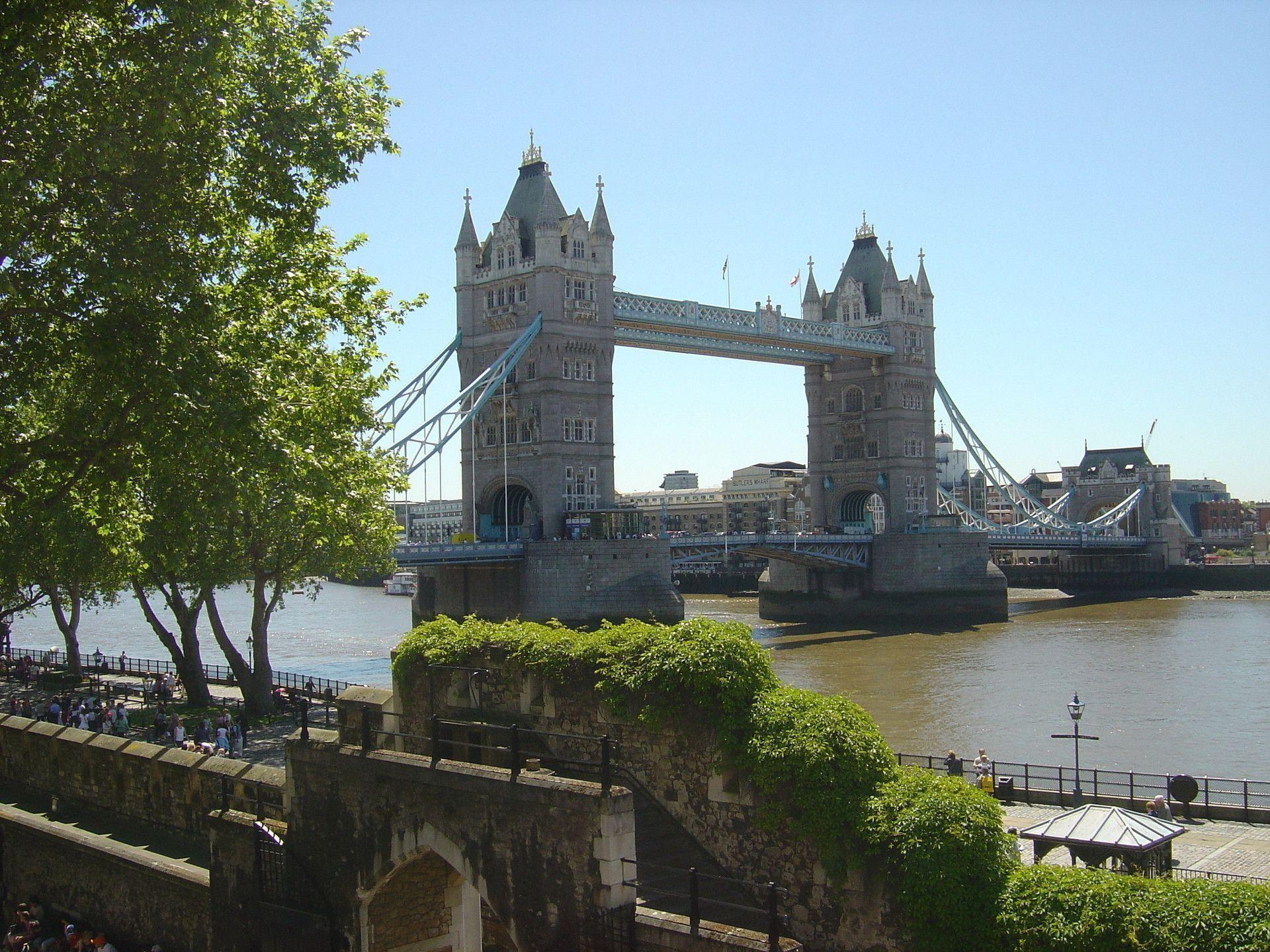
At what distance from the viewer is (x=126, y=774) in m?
20.8

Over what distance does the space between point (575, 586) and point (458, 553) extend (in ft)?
19.8

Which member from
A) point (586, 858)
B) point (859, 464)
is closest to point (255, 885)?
point (586, 858)

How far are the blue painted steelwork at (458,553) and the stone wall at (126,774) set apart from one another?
29.8m

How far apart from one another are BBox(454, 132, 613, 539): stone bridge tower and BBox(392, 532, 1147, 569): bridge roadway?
484cm

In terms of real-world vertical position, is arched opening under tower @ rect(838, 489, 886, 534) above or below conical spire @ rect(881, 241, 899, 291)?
below

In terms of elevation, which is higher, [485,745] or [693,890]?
[485,745]

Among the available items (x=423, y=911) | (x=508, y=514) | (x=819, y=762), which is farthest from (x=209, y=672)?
(x=819, y=762)

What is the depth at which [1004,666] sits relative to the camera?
51.7 meters

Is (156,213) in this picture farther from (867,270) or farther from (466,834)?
(867,270)

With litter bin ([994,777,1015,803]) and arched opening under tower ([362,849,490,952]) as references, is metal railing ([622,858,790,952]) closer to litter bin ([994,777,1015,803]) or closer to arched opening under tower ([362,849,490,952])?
arched opening under tower ([362,849,490,952])

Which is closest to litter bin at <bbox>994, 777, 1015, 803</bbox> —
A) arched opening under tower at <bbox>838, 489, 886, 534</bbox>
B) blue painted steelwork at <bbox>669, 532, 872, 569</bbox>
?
blue painted steelwork at <bbox>669, 532, 872, 569</bbox>

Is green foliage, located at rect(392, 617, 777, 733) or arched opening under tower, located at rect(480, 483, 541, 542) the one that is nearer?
green foliage, located at rect(392, 617, 777, 733)

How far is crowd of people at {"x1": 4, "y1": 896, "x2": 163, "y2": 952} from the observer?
681 inches

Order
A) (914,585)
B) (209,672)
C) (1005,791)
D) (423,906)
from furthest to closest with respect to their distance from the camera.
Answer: (914,585), (209,672), (1005,791), (423,906)
